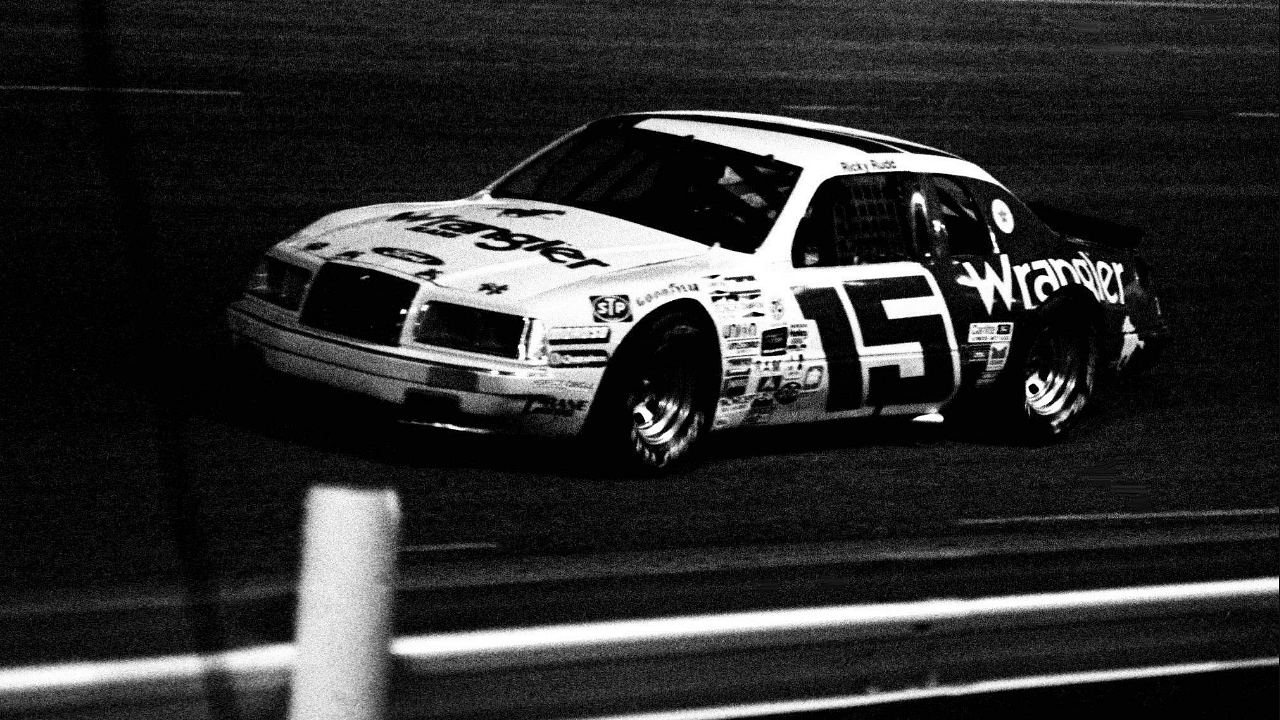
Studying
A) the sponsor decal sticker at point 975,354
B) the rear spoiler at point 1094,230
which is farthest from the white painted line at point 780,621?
the rear spoiler at point 1094,230

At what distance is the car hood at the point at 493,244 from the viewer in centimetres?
688

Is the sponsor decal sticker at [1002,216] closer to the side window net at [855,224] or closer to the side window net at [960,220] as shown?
the side window net at [960,220]

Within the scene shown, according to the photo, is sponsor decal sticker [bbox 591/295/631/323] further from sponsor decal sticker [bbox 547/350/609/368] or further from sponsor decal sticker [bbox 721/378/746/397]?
sponsor decal sticker [bbox 721/378/746/397]

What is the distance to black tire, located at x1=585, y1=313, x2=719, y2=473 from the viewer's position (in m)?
6.88

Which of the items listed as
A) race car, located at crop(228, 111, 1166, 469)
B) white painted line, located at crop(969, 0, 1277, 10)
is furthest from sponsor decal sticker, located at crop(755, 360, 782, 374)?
white painted line, located at crop(969, 0, 1277, 10)

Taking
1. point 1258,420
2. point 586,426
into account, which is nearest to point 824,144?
point 586,426

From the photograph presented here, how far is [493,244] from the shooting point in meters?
7.21

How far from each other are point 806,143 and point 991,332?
111 centimetres

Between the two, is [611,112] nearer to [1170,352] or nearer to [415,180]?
[415,180]

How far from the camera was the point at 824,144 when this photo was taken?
8281 mm

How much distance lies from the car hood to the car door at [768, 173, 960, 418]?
522mm

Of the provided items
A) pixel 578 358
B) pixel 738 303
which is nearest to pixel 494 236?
pixel 578 358

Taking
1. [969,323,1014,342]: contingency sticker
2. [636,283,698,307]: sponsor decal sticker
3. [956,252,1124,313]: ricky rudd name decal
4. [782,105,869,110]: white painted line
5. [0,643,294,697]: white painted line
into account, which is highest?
[0,643,294,697]: white painted line

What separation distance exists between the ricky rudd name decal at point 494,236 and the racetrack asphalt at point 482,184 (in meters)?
0.74
